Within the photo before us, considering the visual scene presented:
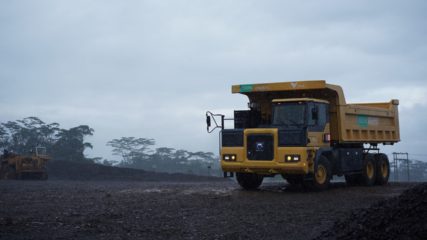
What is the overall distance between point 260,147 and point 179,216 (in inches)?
214

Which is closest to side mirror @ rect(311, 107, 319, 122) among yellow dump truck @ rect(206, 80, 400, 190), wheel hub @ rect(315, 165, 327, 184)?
yellow dump truck @ rect(206, 80, 400, 190)

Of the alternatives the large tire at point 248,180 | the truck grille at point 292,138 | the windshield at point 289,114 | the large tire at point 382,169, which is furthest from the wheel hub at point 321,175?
the large tire at point 382,169

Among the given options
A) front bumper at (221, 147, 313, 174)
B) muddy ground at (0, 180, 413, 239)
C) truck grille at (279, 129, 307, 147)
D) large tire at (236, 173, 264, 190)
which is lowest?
muddy ground at (0, 180, 413, 239)

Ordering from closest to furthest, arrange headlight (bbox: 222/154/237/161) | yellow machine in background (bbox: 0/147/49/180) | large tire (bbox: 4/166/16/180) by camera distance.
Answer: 1. headlight (bbox: 222/154/237/161)
2. yellow machine in background (bbox: 0/147/49/180)
3. large tire (bbox: 4/166/16/180)

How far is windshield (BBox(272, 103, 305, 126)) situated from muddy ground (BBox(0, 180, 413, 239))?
2177 mm

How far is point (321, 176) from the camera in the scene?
1565 centimetres

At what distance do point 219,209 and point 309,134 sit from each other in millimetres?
4520

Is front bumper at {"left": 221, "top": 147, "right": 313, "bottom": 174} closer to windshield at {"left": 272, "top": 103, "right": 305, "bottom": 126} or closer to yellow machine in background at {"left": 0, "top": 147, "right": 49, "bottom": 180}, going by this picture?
windshield at {"left": 272, "top": 103, "right": 305, "bottom": 126}

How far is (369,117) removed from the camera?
18.5m

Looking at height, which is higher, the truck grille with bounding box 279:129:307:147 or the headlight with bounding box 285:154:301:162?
the truck grille with bounding box 279:129:307:147

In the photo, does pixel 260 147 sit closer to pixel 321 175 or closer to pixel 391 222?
pixel 321 175

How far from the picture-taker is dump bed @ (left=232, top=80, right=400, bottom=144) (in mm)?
16109

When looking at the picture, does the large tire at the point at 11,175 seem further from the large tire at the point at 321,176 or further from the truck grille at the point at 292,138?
the truck grille at the point at 292,138

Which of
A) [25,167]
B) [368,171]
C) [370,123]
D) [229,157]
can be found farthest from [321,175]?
[25,167]
